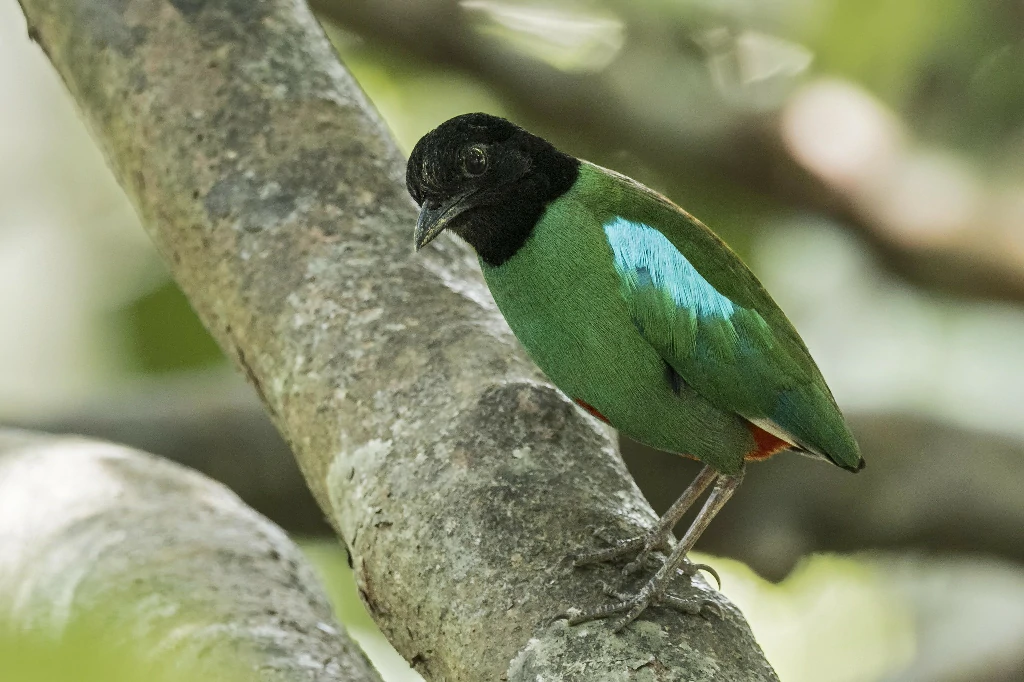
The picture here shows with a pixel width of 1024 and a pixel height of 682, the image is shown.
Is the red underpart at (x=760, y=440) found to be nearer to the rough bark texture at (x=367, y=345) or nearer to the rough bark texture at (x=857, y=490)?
the rough bark texture at (x=367, y=345)

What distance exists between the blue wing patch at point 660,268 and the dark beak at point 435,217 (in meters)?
0.42

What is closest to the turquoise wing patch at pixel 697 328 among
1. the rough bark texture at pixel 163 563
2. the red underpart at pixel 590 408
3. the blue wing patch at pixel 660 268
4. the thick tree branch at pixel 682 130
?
the blue wing patch at pixel 660 268

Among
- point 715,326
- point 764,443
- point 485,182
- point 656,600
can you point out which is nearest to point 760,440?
point 764,443

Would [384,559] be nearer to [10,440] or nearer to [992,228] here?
[10,440]

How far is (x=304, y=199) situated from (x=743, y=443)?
1555 mm

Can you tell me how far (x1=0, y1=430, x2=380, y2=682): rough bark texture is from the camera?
273 centimetres

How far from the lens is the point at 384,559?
2590mm

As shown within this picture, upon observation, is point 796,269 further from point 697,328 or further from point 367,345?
point 367,345

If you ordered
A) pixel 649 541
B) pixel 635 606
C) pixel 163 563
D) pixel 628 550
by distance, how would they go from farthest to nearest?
pixel 163 563 → pixel 649 541 → pixel 628 550 → pixel 635 606

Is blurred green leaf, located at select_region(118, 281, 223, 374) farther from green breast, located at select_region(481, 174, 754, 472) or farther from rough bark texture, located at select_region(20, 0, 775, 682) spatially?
green breast, located at select_region(481, 174, 754, 472)

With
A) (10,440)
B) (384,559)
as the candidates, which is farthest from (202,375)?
(384,559)

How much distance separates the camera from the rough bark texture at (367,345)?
91.9 inches

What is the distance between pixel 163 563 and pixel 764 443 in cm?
181

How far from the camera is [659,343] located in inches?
108
